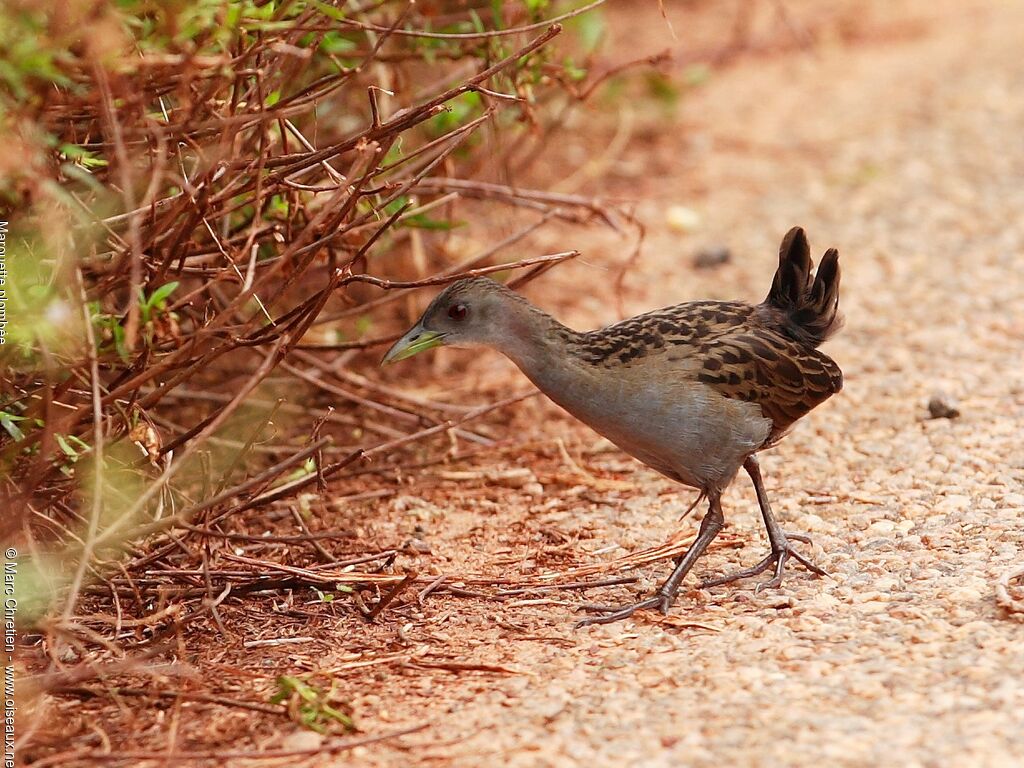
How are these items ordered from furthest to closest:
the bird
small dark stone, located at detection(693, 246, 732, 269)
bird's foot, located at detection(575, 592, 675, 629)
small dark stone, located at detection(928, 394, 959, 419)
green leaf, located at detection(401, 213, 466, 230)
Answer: small dark stone, located at detection(693, 246, 732, 269) < small dark stone, located at detection(928, 394, 959, 419) < green leaf, located at detection(401, 213, 466, 230) < the bird < bird's foot, located at detection(575, 592, 675, 629)

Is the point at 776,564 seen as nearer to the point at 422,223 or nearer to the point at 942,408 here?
the point at 942,408

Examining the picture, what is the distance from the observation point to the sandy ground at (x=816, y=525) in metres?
3.15

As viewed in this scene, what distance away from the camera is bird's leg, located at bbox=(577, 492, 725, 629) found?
3.91 m

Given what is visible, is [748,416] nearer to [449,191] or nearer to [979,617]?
[979,617]

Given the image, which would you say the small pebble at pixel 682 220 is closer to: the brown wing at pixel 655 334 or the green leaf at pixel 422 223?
the green leaf at pixel 422 223

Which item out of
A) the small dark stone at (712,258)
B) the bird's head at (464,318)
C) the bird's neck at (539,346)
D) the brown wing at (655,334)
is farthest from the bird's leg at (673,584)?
the small dark stone at (712,258)

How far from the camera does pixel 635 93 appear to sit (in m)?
9.75

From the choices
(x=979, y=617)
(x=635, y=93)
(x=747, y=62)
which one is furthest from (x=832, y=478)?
(x=747, y=62)

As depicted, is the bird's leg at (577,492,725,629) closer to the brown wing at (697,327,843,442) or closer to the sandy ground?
the sandy ground

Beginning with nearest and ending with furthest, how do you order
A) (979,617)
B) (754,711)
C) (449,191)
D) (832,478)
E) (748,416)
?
(754,711) < (979,617) < (748,416) < (832,478) < (449,191)

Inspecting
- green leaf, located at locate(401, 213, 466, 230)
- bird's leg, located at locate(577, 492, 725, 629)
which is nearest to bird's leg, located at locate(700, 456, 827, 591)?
bird's leg, located at locate(577, 492, 725, 629)

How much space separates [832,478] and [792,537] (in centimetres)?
70

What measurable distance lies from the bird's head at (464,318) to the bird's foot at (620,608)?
94 cm

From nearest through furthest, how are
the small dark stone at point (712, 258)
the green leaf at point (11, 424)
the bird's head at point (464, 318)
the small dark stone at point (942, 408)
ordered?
the green leaf at point (11, 424)
the bird's head at point (464, 318)
the small dark stone at point (942, 408)
the small dark stone at point (712, 258)
